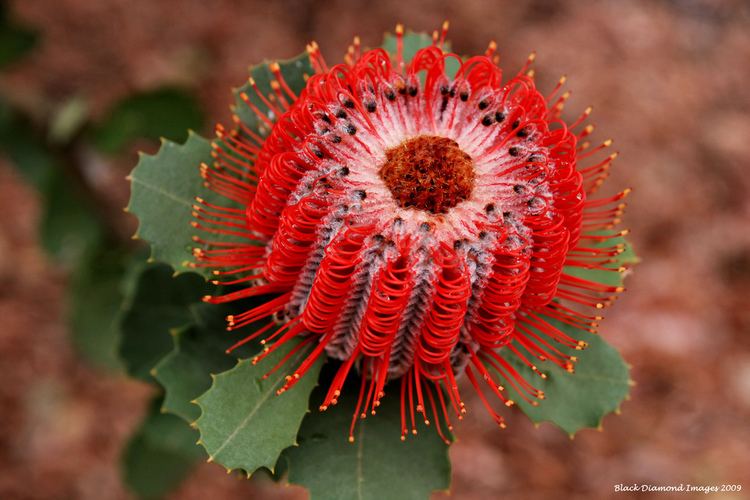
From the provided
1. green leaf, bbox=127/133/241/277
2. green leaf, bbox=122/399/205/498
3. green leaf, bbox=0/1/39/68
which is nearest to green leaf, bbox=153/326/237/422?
green leaf, bbox=127/133/241/277

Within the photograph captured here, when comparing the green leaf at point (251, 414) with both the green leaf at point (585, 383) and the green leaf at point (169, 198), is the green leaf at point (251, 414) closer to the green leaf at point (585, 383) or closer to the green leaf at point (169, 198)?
the green leaf at point (169, 198)

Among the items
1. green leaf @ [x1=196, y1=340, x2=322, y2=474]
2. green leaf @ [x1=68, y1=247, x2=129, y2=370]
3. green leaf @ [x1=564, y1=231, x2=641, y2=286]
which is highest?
green leaf @ [x1=564, y1=231, x2=641, y2=286]

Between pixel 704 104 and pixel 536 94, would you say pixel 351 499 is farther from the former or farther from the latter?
pixel 704 104

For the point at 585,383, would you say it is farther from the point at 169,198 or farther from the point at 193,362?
the point at 169,198

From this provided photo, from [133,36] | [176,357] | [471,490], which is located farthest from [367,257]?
[133,36]

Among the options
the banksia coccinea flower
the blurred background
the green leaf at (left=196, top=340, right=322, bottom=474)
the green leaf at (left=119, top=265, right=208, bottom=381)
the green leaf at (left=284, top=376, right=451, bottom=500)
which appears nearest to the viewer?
the banksia coccinea flower

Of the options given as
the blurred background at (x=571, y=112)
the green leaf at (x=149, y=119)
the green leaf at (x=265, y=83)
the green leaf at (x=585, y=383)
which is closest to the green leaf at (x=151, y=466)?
the blurred background at (x=571, y=112)

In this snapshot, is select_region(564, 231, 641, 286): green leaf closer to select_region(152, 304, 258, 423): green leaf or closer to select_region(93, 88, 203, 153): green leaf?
select_region(152, 304, 258, 423): green leaf
